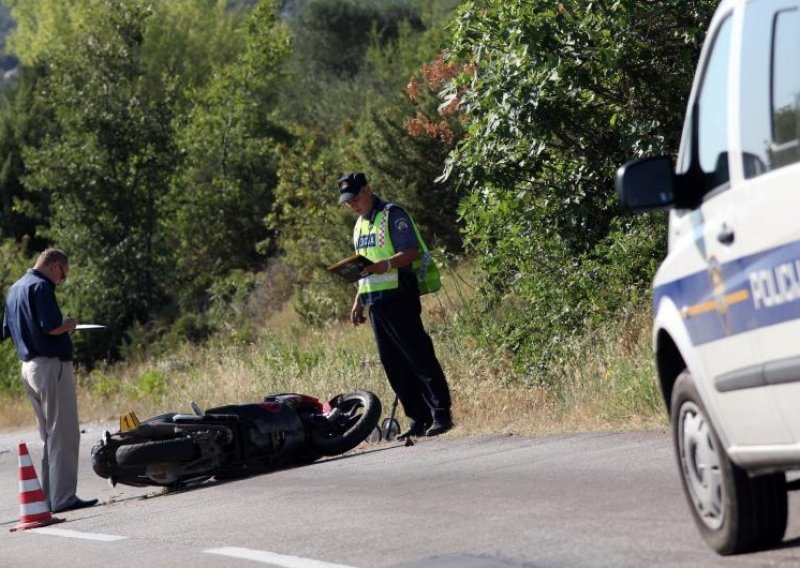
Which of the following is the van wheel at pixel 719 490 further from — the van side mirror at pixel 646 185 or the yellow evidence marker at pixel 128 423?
the yellow evidence marker at pixel 128 423

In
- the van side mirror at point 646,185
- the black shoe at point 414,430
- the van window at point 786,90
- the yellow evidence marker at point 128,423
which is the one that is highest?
the van window at point 786,90

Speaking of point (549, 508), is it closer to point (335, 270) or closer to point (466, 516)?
point (466, 516)

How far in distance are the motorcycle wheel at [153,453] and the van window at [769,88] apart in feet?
22.6

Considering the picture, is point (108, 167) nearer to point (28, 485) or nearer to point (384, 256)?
point (384, 256)

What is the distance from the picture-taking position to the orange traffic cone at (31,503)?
1102 cm

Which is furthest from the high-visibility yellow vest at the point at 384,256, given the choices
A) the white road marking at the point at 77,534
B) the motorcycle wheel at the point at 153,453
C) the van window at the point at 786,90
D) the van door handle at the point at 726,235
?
the van window at the point at 786,90

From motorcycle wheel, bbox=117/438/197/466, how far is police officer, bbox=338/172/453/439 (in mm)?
1889

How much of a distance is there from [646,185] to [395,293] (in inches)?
264

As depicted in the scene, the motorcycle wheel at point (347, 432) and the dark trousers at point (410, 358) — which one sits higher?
the dark trousers at point (410, 358)

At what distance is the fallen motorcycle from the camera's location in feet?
38.2

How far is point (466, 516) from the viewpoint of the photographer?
831cm

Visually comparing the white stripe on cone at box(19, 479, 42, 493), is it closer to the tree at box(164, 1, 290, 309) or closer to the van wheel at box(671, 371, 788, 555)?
the van wheel at box(671, 371, 788, 555)

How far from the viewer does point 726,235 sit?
5.57 metres

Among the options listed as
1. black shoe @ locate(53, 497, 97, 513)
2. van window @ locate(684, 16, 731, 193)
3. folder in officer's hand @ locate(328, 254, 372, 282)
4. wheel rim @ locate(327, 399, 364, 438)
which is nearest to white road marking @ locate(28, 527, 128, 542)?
black shoe @ locate(53, 497, 97, 513)
